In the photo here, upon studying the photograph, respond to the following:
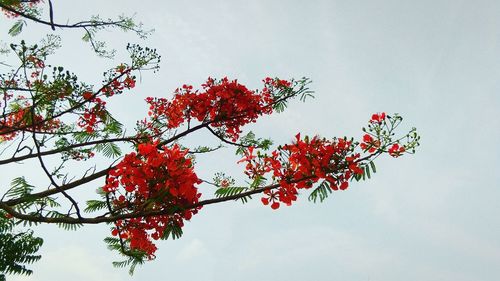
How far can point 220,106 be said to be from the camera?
6402 millimetres

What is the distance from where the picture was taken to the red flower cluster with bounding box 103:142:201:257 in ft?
8.80

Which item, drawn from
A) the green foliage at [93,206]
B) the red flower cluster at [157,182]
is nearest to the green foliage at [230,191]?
the red flower cluster at [157,182]

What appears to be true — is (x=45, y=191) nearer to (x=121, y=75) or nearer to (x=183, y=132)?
(x=121, y=75)

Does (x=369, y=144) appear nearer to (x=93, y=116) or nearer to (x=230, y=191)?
(x=230, y=191)

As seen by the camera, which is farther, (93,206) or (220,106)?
(220,106)

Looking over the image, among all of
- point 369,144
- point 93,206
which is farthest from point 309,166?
point 93,206

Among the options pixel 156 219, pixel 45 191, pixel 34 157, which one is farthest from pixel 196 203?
pixel 34 157

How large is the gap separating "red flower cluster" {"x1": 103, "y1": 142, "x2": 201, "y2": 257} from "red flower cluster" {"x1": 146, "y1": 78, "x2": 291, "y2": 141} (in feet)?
11.5

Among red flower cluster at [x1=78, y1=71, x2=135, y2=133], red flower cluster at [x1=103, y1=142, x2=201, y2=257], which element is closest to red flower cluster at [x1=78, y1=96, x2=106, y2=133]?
red flower cluster at [x1=78, y1=71, x2=135, y2=133]

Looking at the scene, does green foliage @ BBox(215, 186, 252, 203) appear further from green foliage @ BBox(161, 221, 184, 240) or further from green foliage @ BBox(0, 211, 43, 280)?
green foliage @ BBox(0, 211, 43, 280)

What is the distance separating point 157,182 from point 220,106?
12.4 ft

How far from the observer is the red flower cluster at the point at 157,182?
268cm

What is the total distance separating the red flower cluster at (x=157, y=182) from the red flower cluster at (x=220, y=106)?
350cm

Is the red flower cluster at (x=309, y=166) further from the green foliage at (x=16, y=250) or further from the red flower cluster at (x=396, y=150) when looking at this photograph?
the green foliage at (x=16, y=250)
